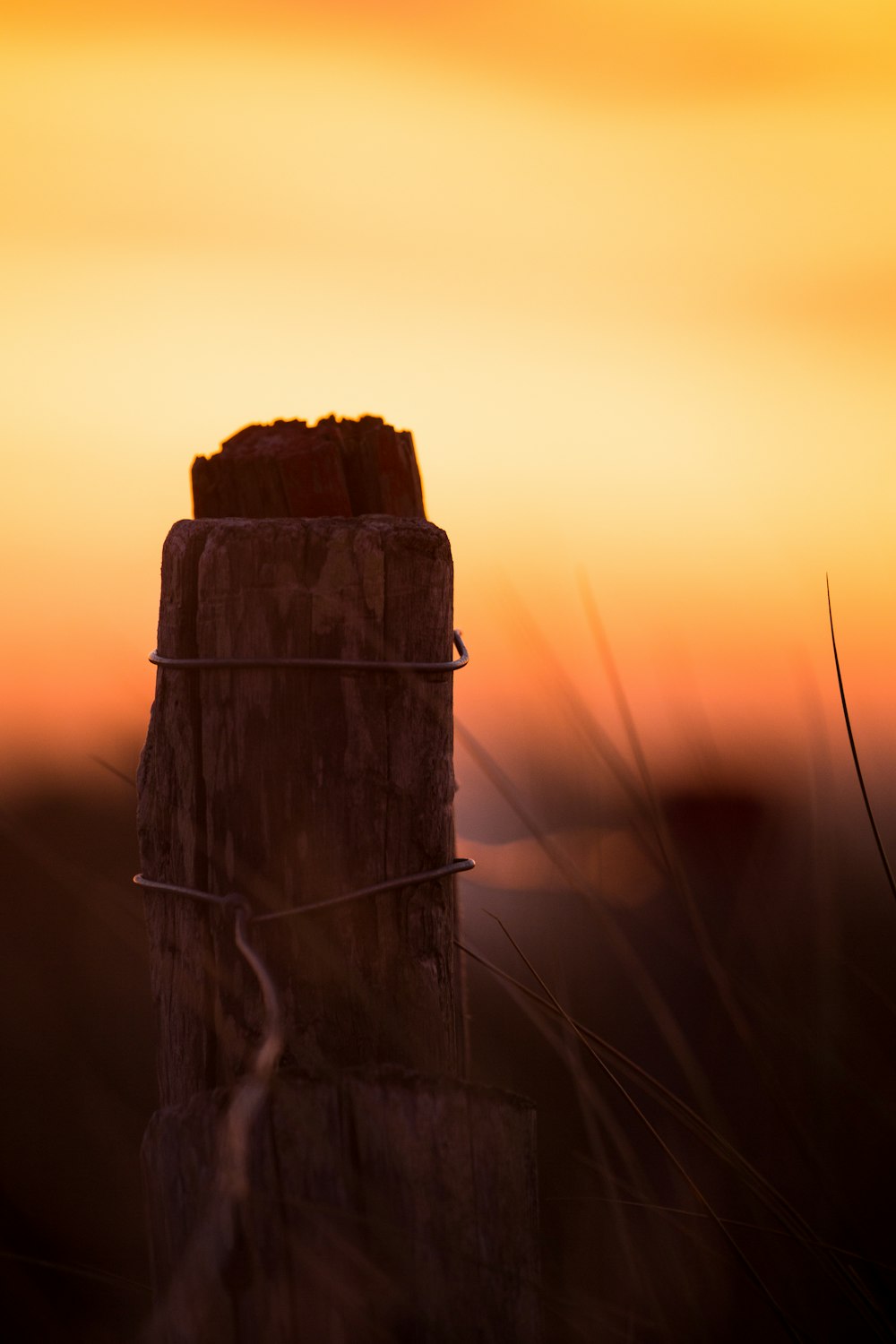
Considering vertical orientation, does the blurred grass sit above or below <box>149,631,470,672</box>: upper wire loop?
below

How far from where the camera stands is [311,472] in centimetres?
169

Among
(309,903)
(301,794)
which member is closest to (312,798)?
(301,794)

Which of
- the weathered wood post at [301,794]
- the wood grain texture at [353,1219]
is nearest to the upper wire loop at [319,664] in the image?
the weathered wood post at [301,794]

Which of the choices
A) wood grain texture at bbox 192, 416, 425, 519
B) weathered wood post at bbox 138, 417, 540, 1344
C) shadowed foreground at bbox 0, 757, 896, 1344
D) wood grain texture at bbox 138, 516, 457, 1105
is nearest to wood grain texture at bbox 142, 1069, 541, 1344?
weathered wood post at bbox 138, 417, 540, 1344

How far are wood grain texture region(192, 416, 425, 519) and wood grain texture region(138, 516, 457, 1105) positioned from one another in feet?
0.53

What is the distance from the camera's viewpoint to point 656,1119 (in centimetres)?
484

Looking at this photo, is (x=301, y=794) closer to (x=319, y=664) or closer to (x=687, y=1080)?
(x=319, y=664)

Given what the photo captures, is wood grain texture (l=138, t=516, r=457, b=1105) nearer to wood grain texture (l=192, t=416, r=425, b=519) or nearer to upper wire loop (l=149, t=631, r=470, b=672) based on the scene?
upper wire loop (l=149, t=631, r=470, b=672)

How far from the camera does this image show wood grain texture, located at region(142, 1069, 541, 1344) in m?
1.12

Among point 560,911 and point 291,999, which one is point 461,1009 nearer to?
point 291,999

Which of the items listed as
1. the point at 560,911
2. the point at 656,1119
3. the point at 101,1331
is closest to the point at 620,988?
the point at 656,1119

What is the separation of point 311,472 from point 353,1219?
113 centimetres

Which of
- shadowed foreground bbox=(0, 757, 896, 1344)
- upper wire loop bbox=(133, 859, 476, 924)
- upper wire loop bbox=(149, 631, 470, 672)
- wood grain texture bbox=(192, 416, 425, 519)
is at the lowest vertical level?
shadowed foreground bbox=(0, 757, 896, 1344)

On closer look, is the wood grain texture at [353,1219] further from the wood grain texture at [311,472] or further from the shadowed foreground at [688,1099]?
the wood grain texture at [311,472]
